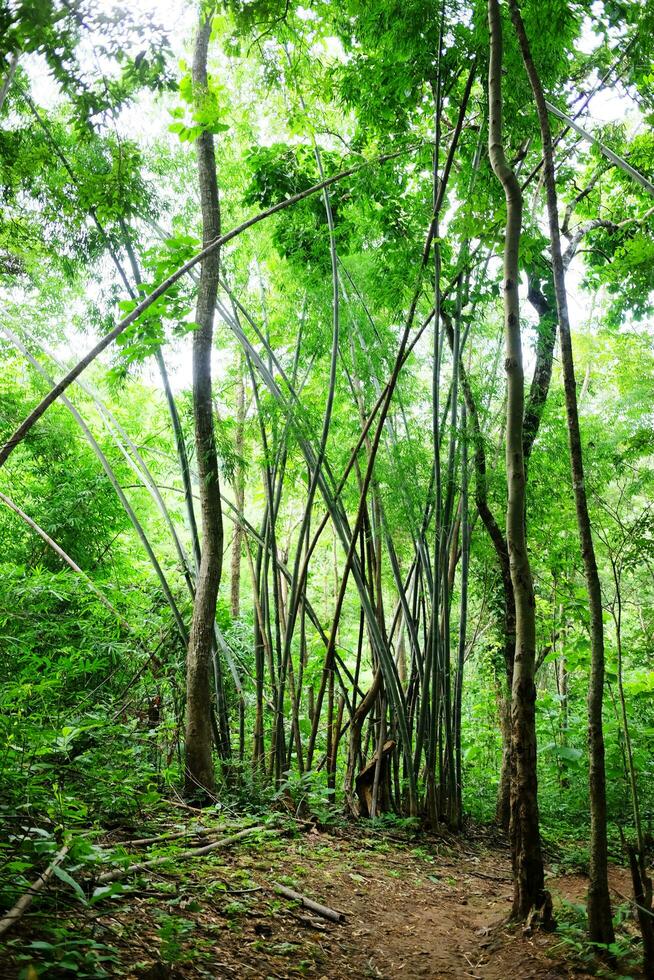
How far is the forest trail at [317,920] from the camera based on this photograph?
1720 mm

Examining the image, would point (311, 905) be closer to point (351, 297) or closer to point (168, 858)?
point (168, 858)

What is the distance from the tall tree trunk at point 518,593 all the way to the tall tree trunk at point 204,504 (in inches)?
59.6

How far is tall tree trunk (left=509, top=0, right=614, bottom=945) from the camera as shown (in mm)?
2146

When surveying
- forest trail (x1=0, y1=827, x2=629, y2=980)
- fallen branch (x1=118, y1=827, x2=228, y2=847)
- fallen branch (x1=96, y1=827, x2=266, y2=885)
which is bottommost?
forest trail (x1=0, y1=827, x2=629, y2=980)

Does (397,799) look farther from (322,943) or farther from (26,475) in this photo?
(26,475)

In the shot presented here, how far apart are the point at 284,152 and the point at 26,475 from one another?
362 cm

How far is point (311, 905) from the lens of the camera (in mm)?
2514

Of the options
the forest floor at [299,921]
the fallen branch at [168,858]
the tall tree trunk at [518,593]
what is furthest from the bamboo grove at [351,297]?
the fallen branch at [168,858]

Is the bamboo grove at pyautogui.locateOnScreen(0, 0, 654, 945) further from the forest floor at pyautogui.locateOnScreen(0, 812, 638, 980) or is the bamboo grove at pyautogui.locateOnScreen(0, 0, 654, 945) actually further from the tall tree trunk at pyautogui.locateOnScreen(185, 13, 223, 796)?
the forest floor at pyautogui.locateOnScreen(0, 812, 638, 980)

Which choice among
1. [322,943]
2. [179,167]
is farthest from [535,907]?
[179,167]

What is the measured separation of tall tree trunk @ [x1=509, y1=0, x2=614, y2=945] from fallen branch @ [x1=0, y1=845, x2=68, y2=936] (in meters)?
1.60

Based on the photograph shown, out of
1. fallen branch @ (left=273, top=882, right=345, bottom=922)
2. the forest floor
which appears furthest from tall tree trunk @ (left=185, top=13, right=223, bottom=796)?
fallen branch @ (left=273, top=882, right=345, bottom=922)

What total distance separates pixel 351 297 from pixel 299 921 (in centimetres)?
356

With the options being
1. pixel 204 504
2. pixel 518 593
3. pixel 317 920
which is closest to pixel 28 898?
pixel 317 920
